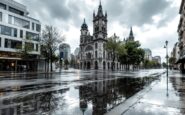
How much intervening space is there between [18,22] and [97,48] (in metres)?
68.3

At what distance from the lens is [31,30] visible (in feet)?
194

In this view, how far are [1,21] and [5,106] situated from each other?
48.2 meters

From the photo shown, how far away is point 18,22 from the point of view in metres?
55.4

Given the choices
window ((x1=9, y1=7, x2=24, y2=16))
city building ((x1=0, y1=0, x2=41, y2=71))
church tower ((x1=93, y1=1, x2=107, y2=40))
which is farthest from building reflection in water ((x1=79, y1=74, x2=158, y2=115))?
church tower ((x1=93, y1=1, x2=107, y2=40))

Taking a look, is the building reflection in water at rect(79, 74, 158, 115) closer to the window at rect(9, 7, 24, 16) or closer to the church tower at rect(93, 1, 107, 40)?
the window at rect(9, 7, 24, 16)

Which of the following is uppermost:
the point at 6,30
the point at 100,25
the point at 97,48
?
the point at 100,25

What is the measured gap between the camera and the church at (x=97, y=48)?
117 meters

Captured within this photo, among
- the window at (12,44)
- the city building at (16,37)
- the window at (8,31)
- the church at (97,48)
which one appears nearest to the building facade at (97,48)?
the church at (97,48)

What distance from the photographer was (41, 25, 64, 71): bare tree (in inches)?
2056

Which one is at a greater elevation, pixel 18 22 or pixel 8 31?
pixel 18 22

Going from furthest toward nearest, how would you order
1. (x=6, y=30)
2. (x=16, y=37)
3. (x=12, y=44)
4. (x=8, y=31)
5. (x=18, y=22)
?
(x=18, y=22), (x=16, y=37), (x=12, y=44), (x=8, y=31), (x=6, y=30)

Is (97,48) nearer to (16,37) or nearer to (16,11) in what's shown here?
A: (16,11)

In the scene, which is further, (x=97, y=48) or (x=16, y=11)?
(x=97, y=48)

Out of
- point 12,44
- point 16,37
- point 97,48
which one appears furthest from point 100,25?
point 12,44
